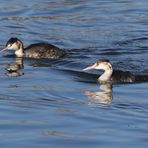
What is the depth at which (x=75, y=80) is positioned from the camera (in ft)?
57.1

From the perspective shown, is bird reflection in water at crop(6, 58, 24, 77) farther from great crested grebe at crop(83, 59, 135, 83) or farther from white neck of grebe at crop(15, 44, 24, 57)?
great crested grebe at crop(83, 59, 135, 83)

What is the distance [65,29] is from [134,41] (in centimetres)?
260

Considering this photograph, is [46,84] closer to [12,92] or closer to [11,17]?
[12,92]

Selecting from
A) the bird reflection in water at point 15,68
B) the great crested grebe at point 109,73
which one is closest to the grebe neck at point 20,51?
the bird reflection in water at point 15,68

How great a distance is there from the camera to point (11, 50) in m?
22.1

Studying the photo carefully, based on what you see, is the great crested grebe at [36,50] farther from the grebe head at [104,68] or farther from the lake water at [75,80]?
the grebe head at [104,68]

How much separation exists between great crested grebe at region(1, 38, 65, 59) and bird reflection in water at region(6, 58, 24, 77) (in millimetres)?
285

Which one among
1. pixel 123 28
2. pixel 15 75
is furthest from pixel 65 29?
pixel 15 75

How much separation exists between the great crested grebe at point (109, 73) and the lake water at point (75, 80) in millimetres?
247

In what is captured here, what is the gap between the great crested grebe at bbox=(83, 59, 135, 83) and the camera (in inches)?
690

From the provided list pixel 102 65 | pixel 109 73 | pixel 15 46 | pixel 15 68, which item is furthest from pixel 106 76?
pixel 15 46

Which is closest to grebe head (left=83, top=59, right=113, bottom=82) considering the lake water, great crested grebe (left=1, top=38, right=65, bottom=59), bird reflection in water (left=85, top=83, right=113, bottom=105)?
the lake water

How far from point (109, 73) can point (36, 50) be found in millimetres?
2952

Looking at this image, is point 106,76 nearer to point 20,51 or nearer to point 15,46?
point 15,46
